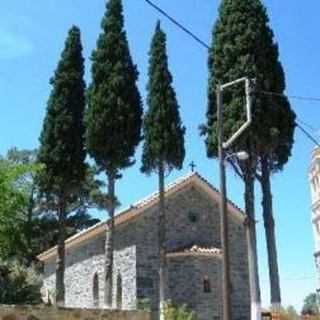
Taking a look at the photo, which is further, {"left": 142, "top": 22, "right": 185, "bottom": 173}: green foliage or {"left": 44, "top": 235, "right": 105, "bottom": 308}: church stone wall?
{"left": 44, "top": 235, "right": 105, "bottom": 308}: church stone wall

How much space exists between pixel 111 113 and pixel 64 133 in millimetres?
3092

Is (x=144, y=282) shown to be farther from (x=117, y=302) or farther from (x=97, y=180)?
(x=97, y=180)

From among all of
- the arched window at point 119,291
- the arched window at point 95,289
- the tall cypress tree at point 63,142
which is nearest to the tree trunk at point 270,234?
the arched window at point 119,291

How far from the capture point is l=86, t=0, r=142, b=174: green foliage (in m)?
29.2

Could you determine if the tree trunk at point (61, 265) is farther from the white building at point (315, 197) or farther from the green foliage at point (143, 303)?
the white building at point (315, 197)

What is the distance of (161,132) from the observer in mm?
29969

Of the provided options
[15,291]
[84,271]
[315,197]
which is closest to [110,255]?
[15,291]

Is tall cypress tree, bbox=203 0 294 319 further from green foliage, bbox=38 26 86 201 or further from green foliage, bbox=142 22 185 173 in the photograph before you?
green foliage, bbox=38 26 86 201

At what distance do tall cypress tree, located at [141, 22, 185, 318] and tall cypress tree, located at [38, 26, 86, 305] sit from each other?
338 cm

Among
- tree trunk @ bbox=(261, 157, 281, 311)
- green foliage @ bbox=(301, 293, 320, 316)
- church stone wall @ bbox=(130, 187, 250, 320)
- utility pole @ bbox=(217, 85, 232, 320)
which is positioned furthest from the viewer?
green foliage @ bbox=(301, 293, 320, 316)

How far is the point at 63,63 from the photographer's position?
1288 inches

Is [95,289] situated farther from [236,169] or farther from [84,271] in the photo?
[236,169]

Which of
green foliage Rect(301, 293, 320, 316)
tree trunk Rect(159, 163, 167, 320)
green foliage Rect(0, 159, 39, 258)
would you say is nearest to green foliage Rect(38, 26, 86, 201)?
green foliage Rect(0, 159, 39, 258)

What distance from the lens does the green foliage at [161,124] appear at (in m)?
30.0
